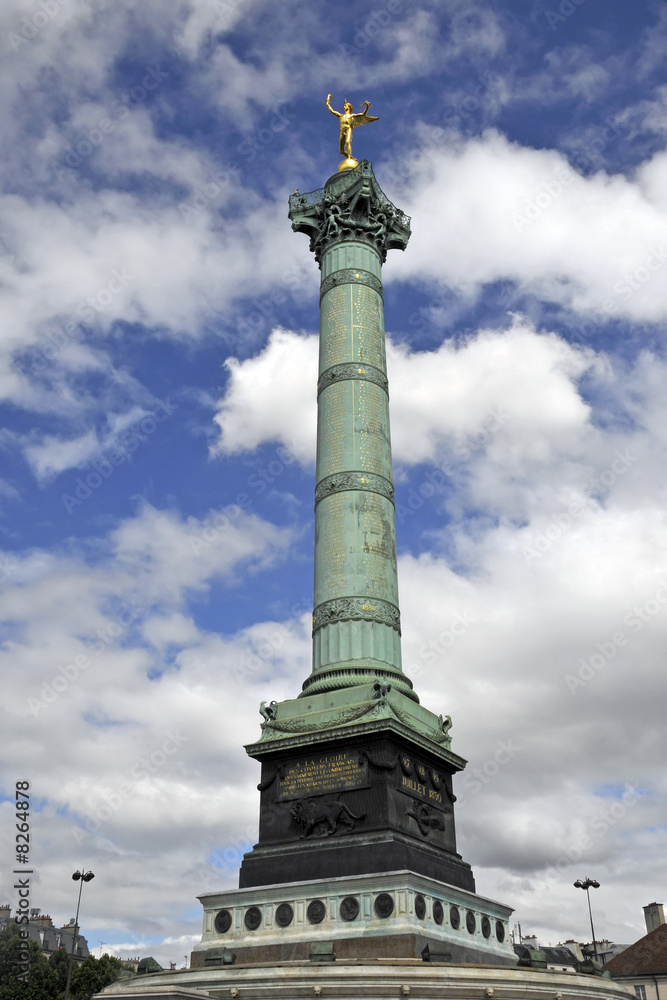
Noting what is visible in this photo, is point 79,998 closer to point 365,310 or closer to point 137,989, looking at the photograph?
point 137,989

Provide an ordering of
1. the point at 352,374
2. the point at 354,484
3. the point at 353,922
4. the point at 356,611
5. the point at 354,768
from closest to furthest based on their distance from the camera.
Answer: the point at 353,922, the point at 354,768, the point at 356,611, the point at 354,484, the point at 352,374

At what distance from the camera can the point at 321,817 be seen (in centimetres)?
2439

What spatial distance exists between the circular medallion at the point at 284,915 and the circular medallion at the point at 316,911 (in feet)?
1.85

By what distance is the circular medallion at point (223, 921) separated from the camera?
79.2ft

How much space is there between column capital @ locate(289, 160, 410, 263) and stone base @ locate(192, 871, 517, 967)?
74.4 ft

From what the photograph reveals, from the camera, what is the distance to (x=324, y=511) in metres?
30.1

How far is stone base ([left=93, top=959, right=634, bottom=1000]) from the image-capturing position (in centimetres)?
1841

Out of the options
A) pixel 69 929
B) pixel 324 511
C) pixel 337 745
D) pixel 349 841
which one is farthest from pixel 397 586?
pixel 69 929

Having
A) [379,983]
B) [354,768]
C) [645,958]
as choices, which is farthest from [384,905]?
[645,958]

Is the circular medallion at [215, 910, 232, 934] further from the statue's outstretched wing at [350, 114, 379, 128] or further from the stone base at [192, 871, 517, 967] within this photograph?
the statue's outstretched wing at [350, 114, 379, 128]

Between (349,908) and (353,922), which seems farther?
(349,908)

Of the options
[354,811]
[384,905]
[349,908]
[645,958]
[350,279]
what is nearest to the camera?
[384,905]

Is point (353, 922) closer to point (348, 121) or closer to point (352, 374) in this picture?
point (352, 374)

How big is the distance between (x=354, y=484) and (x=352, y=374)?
425 cm
